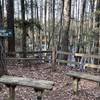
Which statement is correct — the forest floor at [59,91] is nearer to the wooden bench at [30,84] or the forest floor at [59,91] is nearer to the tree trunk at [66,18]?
the wooden bench at [30,84]

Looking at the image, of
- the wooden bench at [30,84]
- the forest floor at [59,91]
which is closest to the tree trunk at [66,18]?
the forest floor at [59,91]

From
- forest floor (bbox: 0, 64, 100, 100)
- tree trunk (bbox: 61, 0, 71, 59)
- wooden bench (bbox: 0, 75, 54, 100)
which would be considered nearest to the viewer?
wooden bench (bbox: 0, 75, 54, 100)

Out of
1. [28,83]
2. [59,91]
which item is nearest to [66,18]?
[59,91]

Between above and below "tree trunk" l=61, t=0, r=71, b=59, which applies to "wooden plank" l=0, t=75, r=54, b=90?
below

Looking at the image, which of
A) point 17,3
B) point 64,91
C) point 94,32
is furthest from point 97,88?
point 17,3

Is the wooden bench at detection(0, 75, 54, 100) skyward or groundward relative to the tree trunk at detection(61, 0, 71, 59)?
groundward

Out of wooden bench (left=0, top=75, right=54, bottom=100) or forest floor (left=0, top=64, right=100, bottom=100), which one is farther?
forest floor (left=0, top=64, right=100, bottom=100)

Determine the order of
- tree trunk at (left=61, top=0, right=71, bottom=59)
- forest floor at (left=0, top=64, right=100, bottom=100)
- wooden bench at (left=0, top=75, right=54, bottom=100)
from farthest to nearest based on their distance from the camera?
1. tree trunk at (left=61, top=0, right=71, bottom=59)
2. forest floor at (left=0, top=64, right=100, bottom=100)
3. wooden bench at (left=0, top=75, right=54, bottom=100)

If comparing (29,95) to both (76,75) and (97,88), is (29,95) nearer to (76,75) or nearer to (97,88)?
(76,75)

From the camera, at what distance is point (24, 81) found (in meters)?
4.96

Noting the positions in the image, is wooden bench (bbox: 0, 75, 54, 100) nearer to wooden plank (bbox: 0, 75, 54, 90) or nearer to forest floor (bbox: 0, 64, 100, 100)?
wooden plank (bbox: 0, 75, 54, 90)

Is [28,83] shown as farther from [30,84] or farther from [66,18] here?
[66,18]

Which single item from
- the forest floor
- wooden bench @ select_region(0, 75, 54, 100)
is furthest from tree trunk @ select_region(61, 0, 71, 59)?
wooden bench @ select_region(0, 75, 54, 100)

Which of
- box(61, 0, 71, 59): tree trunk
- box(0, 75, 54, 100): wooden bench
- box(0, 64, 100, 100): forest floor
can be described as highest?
box(61, 0, 71, 59): tree trunk
